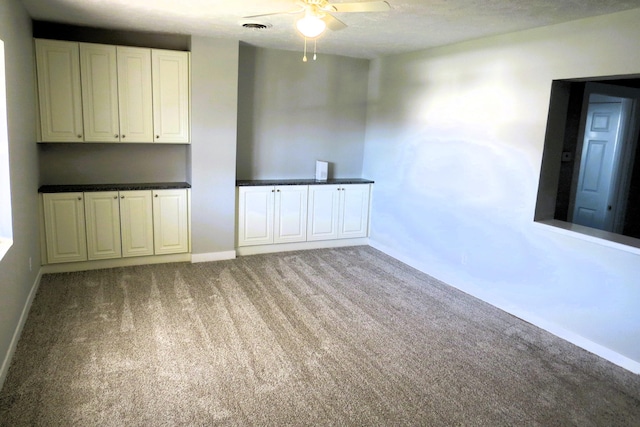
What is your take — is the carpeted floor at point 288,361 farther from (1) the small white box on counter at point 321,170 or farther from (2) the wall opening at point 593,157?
(1) the small white box on counter at point 321,170

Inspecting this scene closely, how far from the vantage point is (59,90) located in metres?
4.15

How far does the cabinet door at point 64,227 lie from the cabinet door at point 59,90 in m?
0.57

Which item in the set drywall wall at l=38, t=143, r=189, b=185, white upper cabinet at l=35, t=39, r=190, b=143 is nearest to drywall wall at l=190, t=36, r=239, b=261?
white upper cabinet at l=35, t=39, r=190, b=143

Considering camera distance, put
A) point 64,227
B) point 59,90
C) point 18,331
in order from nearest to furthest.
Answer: point 18,331, point 59,90, point 64,227

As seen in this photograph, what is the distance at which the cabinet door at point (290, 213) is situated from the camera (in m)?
5.29

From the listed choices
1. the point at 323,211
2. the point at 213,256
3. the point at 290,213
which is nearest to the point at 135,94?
the point at 213,256

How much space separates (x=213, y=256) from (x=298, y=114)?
2.05m

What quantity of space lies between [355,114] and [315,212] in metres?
1.45

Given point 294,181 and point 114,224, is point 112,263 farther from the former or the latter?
point 294,181

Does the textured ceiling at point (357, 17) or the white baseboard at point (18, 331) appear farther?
the textured ceiling at point (357, 17)

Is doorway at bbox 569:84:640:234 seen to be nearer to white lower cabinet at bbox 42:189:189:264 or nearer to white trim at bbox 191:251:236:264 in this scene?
white trim at bbox 191:251:236:264

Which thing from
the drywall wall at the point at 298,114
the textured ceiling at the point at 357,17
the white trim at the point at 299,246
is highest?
the textured ceiling at the point at 357,17

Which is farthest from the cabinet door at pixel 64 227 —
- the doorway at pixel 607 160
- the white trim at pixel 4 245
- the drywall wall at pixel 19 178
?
the doorway at pixel 607 160

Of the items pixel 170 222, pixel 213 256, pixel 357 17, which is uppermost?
pixel 357 17
